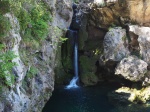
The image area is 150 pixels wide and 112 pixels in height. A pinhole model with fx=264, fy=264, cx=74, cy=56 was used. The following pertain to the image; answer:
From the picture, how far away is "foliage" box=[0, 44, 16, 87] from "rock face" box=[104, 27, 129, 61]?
15.4 meters

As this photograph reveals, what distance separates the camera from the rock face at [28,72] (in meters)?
11.1

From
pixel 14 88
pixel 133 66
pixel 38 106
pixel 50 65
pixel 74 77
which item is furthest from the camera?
pixel 74 77

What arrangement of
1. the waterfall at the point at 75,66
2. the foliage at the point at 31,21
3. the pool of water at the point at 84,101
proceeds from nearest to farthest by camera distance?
the foliage at the point at 31,21 → the pool of water at the point at 84,101 → the waterfall at the point at 75,66

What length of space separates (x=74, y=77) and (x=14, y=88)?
16.5 metres

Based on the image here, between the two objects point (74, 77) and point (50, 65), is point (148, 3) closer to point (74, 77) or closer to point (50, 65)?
point (74, 77)

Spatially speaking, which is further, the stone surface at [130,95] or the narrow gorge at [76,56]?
the stone surface at [130,95]

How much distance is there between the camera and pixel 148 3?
24.6 meters

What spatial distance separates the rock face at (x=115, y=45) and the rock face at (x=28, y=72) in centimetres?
795

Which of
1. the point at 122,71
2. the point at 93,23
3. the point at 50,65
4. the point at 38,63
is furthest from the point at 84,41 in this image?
the point at 38,63

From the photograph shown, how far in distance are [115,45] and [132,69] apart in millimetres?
2823

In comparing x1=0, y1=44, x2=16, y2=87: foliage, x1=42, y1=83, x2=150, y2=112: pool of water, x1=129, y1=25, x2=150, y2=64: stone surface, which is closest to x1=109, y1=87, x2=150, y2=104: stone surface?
x1=42, y1=83, x2=150, y2=112: pool of water

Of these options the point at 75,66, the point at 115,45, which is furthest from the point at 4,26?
the point at 75,66

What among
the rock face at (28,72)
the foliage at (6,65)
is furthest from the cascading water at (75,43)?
the foliage at (6,65)

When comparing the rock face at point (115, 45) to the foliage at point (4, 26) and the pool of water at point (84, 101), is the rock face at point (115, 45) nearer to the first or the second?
the pool of water at point (84, 101)
